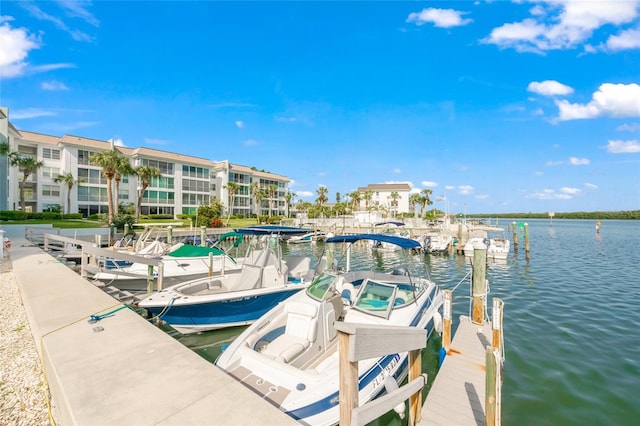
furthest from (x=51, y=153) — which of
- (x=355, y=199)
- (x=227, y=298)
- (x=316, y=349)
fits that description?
(x=355, y=199)

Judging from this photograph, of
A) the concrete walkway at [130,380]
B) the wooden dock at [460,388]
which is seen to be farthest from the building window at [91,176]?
the wooden dock at [460,388]

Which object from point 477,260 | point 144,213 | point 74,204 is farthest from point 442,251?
point 74,204

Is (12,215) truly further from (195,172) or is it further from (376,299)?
(376,299)

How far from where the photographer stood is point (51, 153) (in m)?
46.0

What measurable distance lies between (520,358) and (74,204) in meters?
58.7

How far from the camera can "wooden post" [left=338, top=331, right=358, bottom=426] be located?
2.72 metres

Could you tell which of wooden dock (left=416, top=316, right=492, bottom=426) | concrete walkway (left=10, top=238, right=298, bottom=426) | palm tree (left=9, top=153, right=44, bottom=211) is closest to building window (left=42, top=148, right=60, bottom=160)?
palm tree (left=9, top=153, right=44, bottom=211)

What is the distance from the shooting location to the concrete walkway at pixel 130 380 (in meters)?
3.02

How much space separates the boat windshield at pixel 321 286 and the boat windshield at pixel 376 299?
865 mm

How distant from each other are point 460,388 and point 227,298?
22.6 ft

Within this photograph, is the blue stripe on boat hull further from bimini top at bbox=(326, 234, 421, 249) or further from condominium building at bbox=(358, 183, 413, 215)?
condominium building at bbox=(358, 183, 413, 215)

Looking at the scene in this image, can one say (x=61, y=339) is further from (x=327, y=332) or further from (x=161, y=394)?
Result: (x=327, y=332)

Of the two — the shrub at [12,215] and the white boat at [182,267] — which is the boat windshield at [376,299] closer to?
the white boat at [182,267]

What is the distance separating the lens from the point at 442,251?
32594 mm
